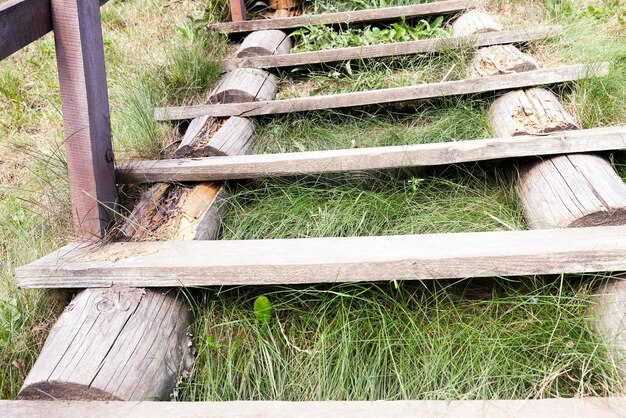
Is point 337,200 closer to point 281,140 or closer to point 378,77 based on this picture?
point 281,140

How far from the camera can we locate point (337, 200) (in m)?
1.83

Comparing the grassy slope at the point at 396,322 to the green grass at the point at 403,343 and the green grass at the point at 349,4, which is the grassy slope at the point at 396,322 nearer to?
the green grass at the point at 403,343

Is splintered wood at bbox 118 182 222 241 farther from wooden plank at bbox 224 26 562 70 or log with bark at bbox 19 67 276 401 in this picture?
wooden plank at bbox 224 26 562 70

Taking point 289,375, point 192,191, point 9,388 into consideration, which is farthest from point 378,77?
point 9,388

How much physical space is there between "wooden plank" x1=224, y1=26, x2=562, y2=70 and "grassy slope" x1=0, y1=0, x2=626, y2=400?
7 cm

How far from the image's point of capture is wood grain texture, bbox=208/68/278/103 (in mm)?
2469

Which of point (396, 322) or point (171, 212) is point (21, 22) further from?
point (396, 322)

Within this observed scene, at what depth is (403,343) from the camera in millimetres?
1318

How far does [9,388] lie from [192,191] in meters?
0.84

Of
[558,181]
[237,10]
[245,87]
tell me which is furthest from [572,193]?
[237,10]

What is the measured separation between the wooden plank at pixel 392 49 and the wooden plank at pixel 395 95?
1.58 ft

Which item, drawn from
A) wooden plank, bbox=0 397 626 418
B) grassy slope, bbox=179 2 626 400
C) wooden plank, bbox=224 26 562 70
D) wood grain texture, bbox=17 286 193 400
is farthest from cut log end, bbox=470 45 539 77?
wood grain texture, bbox=17 286 193 400

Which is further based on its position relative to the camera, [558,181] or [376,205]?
[376,205]

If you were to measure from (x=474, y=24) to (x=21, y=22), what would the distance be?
91.9 inches
